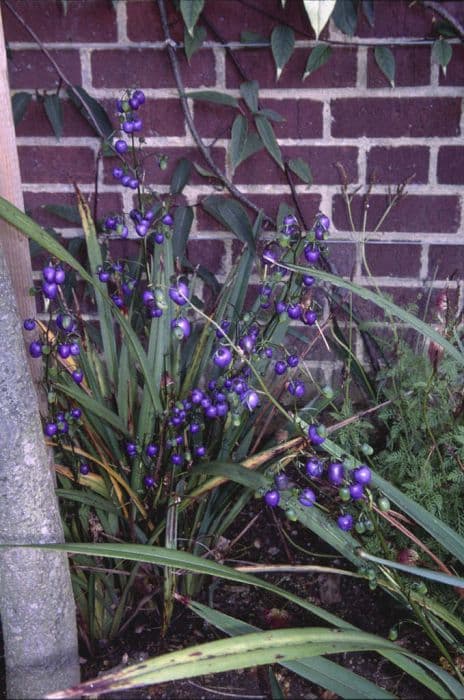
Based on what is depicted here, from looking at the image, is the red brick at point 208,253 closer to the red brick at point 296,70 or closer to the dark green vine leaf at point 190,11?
the red brick at point 296,70

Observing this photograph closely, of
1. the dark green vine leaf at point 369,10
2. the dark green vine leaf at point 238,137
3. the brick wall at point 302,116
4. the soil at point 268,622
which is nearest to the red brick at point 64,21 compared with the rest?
the brick wall at point 302,116

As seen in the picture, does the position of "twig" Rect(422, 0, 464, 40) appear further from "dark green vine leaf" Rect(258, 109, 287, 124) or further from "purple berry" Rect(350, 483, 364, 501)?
"purple berry" Rect(350, 483, 364, 501)

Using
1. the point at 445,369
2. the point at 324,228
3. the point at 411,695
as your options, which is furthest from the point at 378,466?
the point at 324,228

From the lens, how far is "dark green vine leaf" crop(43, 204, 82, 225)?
1736 mm

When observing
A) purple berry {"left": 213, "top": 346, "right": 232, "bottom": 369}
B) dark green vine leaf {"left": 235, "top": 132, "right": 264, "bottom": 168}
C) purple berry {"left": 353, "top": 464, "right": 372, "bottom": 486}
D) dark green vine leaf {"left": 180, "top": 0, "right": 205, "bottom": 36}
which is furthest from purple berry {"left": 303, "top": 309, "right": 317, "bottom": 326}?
dark green vine leaf {"left": 180, "top": 0, "right": 205, "bottom": 36}

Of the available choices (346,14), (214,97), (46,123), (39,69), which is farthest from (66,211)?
(346,14)

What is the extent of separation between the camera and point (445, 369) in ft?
4.49

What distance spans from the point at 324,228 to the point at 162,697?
29.7 inches

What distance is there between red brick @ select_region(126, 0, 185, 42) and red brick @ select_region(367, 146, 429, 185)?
500 millimetres

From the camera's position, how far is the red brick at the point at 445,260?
173cm

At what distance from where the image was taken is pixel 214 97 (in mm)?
1634

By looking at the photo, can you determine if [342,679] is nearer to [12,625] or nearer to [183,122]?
[12,625]

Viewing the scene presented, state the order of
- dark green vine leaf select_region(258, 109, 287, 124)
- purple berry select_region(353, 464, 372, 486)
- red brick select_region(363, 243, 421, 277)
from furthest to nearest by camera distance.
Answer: red brick select_region(363, 243, 421, 277) < dark green vine leaf select_region(258, 109, 287, 124) < purple berry select_region(353, 464, 372, 486)

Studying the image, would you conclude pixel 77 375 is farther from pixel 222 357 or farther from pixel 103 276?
pixel 222 357
